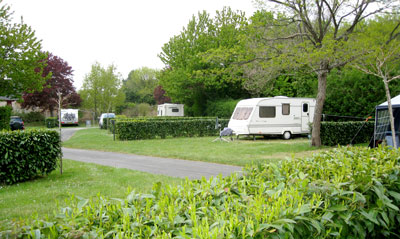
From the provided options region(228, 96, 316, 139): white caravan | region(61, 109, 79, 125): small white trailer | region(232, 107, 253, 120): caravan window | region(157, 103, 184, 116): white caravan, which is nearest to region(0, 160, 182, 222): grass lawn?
region(228, 96, 316, 139): white caravan

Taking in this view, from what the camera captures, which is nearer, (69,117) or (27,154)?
(27,154)

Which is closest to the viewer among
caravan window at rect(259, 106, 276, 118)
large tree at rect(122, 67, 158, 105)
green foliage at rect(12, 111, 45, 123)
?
caravan window at rect(259, 106, 276, 118)

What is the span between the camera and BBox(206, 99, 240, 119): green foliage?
81.2 ft

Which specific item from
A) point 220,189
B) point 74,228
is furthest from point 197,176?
point 74,228

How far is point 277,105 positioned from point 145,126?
760 centimetres

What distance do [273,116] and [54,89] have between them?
29516 mm

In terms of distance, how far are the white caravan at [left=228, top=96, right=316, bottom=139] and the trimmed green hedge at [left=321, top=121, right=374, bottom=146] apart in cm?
343

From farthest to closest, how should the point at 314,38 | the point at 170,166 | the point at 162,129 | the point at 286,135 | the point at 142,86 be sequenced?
the point at 142,86
the point at 162,129
the point at 286,135
the point at 314,38
the point at 170,166

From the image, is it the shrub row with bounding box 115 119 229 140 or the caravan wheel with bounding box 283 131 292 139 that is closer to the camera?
the shrub row with bounding box 115 119 229 140

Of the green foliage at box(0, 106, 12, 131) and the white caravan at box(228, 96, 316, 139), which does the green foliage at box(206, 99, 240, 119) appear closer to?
the white caravan at box(228, 96, 316, 139)

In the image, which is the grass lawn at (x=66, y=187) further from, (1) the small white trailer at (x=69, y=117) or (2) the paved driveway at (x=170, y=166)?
(1) the small white trailer at (x=69, y=117)

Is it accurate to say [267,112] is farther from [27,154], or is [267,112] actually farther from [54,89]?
[54,89]

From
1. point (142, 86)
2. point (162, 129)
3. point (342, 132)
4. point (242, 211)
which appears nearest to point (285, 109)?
point (342, 132)

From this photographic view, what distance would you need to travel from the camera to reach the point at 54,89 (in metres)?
37.0
